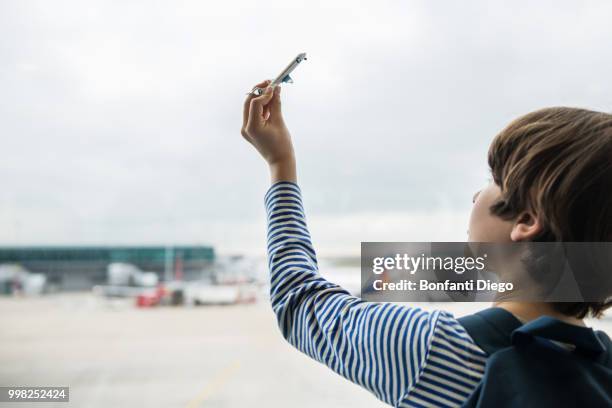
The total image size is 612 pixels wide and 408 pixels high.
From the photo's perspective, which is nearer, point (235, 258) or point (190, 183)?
point (235, 258)

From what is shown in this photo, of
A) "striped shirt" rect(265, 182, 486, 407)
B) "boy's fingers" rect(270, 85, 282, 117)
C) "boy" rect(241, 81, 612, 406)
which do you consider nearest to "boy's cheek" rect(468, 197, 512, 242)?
"boy" rect(241, 81, 612, 406)

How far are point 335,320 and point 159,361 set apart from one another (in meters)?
1.69

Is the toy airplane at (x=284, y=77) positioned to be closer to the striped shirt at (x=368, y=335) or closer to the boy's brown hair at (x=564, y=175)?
the striped shirt at (x=368, y=335)

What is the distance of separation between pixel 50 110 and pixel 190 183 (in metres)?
0.44

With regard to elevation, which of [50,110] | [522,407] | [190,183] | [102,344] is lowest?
[102,344]

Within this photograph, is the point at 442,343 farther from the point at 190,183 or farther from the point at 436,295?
the point at 190,183

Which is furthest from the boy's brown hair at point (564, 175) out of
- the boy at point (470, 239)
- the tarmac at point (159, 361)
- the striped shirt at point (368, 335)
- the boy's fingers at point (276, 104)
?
the tarmac at point (159, 361)

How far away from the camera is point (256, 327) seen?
214 cm

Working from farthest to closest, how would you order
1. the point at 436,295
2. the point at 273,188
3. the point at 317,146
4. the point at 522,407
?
the point at 317,146
the point at 436,295
the point at 273,188
the point at 522,407

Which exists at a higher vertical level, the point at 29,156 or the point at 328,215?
the point at 29,156

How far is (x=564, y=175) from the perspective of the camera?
0.46 m

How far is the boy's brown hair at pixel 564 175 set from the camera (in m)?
0.46

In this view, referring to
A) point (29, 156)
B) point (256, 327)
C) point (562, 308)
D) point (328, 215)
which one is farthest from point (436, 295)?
point (256, 327)

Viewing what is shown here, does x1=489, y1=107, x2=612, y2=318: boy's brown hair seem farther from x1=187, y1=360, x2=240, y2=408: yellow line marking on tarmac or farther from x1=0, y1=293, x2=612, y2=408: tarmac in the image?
x1=187, y1=360, x2=240, y2=408: yellow line marking on tarmac
